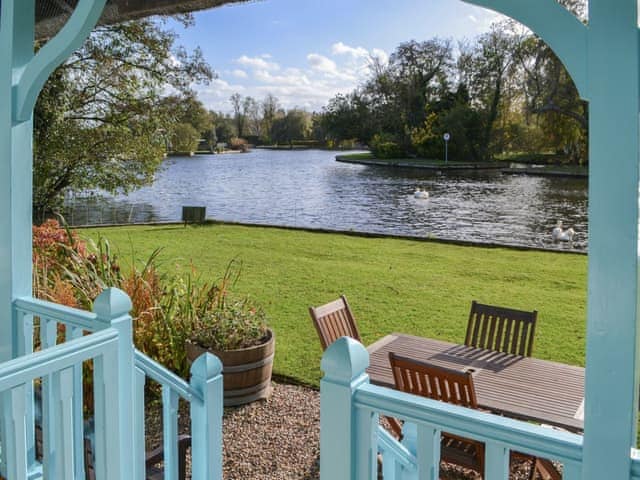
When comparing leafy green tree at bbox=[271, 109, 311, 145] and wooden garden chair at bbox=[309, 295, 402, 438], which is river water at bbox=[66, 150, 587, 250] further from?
leafy green tree at bbox=[271, 109, 311, 145]

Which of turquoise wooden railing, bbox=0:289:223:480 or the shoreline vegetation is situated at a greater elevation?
the shoreline vegetation

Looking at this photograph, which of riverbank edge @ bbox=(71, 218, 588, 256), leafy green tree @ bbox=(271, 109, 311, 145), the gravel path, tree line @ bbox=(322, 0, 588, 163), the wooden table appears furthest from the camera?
leafy green tree @ bbox=(271, 109, 311, 145)

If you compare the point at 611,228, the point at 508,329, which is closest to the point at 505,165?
the point at 508,329

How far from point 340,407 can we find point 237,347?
8.89ft

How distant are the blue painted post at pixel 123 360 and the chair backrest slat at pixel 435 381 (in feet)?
4.24

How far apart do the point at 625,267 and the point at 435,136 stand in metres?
38.1

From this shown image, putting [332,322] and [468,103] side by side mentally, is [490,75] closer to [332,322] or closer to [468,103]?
[468,103]

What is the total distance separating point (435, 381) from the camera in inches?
112

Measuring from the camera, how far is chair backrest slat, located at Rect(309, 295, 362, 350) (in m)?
3.86

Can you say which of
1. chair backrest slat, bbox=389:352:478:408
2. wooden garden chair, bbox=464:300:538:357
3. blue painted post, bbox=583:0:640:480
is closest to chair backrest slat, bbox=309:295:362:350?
wooden garden chair, bbox=464:300:538:357

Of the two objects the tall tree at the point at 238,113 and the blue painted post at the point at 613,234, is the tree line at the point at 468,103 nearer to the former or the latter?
the tall tree at the point at 238,113

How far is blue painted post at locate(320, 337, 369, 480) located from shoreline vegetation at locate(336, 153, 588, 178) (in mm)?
29432

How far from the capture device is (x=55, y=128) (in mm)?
9344

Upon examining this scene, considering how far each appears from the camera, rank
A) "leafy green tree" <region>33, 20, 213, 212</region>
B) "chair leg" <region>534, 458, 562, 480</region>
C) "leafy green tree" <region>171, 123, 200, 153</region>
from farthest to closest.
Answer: "leafy green tree" <region>171, 123, 200, 153</region> < "leafy green tree" <region>33, 20, 213, 212</region> < "chair leg" <region>534, 458, 562, 480</region>
